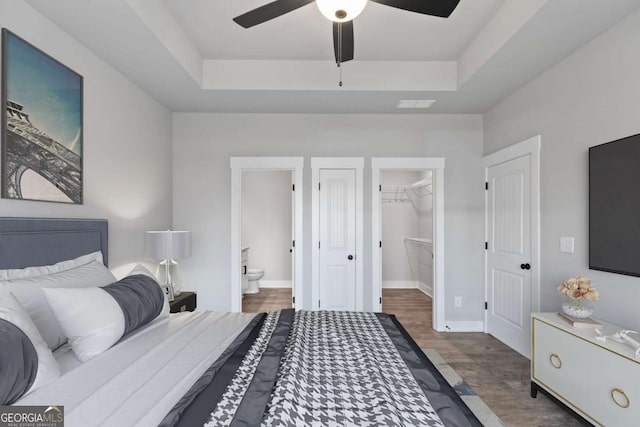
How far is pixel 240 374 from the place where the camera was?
1249 millimetres

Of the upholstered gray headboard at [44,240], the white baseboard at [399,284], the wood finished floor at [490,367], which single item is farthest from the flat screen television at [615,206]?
the white baseboard at [399,284]

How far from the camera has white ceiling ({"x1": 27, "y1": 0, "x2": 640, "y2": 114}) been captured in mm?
2010

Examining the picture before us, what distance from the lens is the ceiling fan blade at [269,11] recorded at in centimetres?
157

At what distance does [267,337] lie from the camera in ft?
5.54

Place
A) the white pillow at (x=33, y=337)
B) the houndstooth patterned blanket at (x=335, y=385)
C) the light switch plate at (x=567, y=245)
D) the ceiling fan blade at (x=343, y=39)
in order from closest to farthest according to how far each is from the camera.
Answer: the houndstooth patterned blanket at (x=335, y=385) → the white pillow at (x=33, y=337) → the ceiling fan blade at (x=343, y=39) → the light switch plate at (x=567, y=245)

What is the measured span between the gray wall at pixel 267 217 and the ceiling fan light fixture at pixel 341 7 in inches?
174

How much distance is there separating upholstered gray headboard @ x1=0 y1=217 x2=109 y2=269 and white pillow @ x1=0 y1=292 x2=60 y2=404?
1.77 feet

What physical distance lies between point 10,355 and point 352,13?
200 centimetres

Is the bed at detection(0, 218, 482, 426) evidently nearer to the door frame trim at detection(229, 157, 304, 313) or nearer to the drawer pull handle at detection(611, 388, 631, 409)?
the drawer pull handle at detection(611, 388, 631, 409)

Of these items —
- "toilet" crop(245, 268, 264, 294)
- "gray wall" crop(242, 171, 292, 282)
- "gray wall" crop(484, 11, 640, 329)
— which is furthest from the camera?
"gray wall" crop(242, 171, 292, 282)

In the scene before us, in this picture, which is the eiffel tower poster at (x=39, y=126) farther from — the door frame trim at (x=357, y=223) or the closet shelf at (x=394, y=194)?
the closet shelf at (x=394, y=194)

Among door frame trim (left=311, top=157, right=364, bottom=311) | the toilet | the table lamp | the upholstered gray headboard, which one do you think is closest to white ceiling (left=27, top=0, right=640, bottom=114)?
door frame trim (left=311, top=157, right=364, bottom=311)

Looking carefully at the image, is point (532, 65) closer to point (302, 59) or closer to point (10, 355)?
point (302, 59)

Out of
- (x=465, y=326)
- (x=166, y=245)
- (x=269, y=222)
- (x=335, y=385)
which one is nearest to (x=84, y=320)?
(x=335, y=385)
